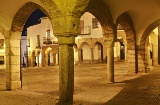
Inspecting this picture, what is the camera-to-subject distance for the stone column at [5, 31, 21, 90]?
29.1ft

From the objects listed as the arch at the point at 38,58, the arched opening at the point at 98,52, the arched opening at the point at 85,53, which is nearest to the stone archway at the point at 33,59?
the arch at the point at 38,58

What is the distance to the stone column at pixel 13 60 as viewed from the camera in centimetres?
888

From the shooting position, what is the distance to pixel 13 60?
8938mm

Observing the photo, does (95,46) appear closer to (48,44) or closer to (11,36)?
(48,44)

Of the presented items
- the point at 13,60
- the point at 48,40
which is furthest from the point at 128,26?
the point at 48,40

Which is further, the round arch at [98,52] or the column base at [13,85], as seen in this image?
the round arch at [98,52]

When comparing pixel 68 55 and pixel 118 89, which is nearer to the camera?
pixel 68 55

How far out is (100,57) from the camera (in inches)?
1134

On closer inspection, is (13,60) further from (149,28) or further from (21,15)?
(149,28)

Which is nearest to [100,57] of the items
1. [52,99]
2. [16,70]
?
[16,70]

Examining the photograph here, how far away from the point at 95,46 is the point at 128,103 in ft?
75.7

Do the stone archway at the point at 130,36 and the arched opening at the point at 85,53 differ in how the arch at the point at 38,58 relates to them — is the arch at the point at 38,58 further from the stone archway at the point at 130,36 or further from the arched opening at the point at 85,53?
the stone archway at the point at 130,36

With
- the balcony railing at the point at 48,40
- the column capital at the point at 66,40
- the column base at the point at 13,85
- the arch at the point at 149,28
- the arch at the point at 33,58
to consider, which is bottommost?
the column base at the point at 13,85

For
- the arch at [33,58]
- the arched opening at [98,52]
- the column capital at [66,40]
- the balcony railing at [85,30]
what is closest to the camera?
the column capital at [66,40]
